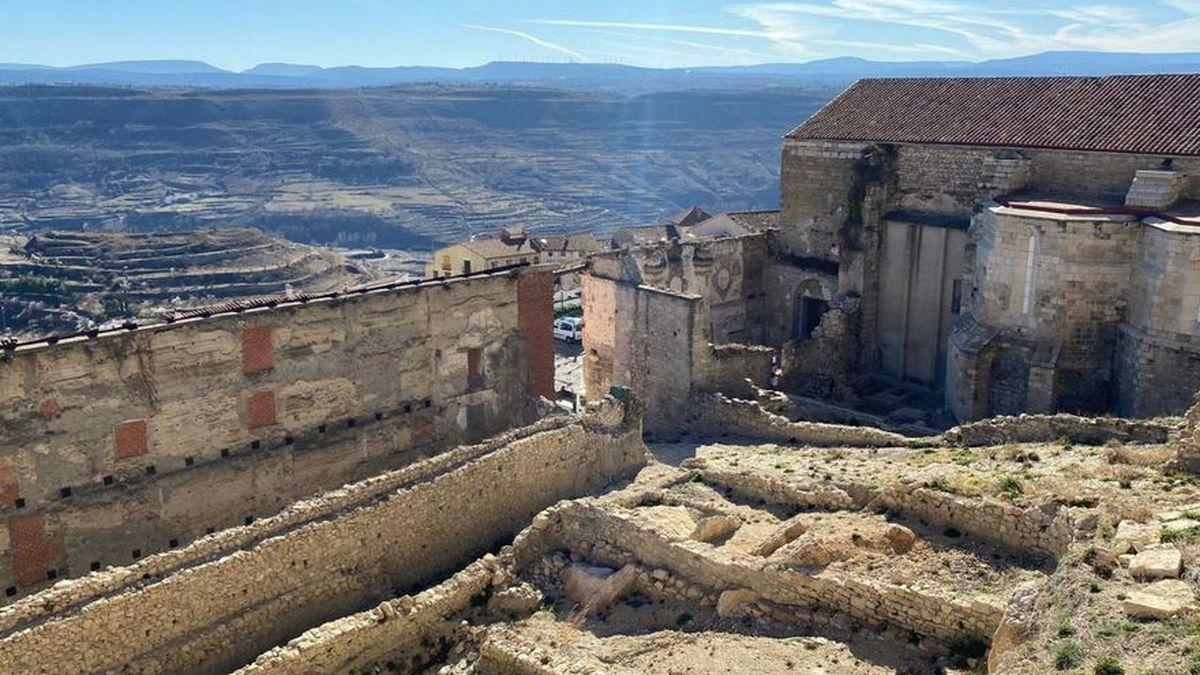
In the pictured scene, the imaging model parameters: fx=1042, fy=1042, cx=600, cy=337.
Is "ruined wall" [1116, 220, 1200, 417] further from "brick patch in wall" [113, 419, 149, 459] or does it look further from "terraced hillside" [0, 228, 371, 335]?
"terraced hillside" [0, 228, 371, 335]

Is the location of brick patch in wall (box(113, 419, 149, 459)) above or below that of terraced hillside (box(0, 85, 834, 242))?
above

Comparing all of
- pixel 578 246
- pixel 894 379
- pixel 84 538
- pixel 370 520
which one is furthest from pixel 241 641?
pixel 578 246

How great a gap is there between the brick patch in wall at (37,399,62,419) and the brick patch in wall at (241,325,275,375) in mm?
3734

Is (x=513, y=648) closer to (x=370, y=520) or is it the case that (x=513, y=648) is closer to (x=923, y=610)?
(x=370, y=520)

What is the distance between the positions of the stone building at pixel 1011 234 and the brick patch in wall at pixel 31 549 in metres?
22.1

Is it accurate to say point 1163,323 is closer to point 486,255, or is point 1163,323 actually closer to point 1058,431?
point 1058,431

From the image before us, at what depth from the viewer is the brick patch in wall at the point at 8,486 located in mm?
19250

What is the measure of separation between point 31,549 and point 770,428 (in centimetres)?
1681

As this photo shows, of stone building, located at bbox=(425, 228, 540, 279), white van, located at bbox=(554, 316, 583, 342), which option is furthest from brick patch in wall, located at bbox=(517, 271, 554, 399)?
stone building, located at bbox=(425, 228, 540, 279)

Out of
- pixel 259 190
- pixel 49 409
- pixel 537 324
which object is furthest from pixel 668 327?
pixel 259 190

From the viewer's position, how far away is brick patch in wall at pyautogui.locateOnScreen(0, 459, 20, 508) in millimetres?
19250

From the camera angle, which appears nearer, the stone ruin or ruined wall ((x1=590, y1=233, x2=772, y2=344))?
the stone ruin

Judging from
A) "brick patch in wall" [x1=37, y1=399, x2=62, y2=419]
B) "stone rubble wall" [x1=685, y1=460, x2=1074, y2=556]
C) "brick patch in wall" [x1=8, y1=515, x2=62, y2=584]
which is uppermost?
"brick patch in wall" [x1=37, y1=399, x2=62, y2=419]

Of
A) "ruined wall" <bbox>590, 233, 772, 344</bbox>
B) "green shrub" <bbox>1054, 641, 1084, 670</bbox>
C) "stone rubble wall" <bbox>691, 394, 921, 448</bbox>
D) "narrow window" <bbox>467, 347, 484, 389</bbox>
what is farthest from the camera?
"ruined wall" <bbox>590, 233, 772, 344</bbox>
